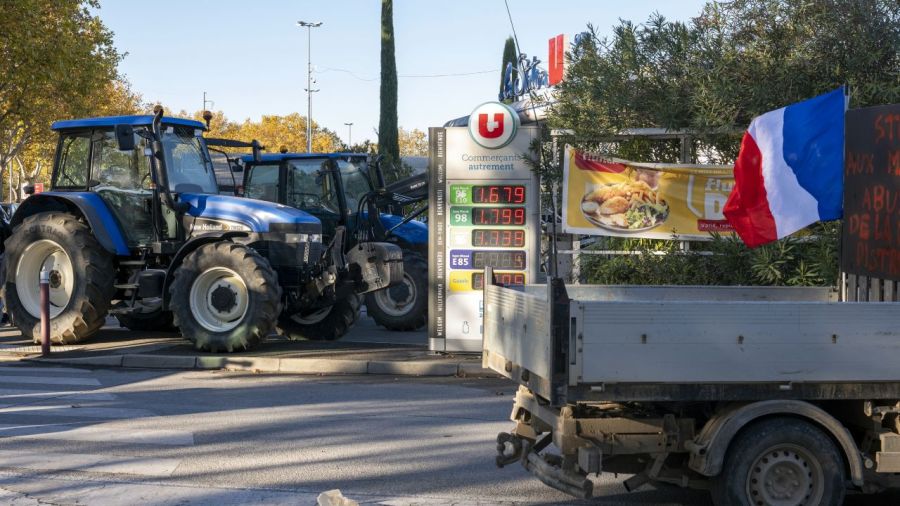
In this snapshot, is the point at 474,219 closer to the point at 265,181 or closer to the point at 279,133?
the point at 265,181

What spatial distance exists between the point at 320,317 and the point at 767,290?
8800mm

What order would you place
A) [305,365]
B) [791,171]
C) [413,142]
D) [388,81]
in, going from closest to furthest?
[791,171] → [305,365] → [388,81] → [413,142]

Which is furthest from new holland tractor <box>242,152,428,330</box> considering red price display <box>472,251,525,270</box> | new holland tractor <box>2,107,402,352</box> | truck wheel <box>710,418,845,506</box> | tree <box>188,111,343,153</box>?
tree <box>188,111,343,153</box>

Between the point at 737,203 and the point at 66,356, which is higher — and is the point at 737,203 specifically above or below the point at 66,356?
above

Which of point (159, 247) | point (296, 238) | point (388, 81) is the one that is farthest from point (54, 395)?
point (388, 81)

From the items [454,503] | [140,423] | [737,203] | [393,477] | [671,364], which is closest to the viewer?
[671,364]

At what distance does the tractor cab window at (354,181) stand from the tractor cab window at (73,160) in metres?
4.24

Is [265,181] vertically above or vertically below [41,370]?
above

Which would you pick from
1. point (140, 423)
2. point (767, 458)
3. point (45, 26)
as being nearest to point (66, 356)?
point (140, 423)

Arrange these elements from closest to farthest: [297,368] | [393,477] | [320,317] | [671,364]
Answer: [671,364] → [393,477] → [297,368] → [320,317]

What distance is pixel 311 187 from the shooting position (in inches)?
688

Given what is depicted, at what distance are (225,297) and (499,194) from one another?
3.62 metres

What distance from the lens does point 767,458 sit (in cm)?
580

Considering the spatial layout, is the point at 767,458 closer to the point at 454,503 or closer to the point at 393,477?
the point at 454,503
